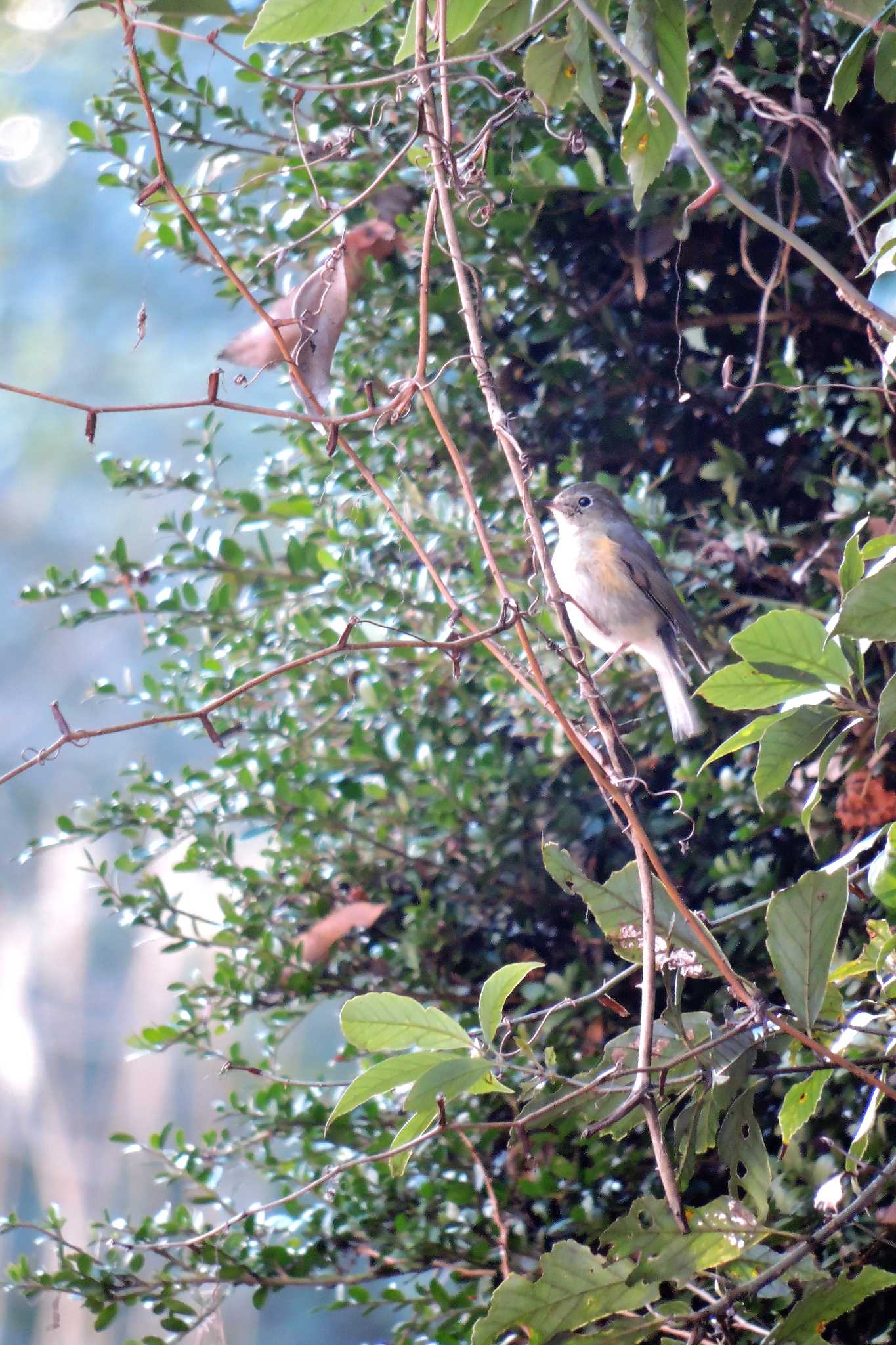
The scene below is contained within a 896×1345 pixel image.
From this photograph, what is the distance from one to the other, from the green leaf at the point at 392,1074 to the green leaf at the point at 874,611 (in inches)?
15.6

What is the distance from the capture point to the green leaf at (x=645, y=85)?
106 cm

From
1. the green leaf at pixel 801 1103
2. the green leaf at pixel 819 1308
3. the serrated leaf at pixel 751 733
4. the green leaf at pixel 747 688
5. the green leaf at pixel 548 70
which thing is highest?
the green leaf at pixel 548 70

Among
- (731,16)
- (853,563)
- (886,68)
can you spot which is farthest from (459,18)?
(853,563)

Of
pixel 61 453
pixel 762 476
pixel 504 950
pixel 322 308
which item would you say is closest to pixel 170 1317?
pixel 504 950

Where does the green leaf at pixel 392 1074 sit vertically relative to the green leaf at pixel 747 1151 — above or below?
above

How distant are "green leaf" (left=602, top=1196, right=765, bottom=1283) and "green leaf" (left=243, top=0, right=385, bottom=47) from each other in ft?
3.23

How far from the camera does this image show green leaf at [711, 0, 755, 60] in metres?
1.17

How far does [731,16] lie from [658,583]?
0.78 meters

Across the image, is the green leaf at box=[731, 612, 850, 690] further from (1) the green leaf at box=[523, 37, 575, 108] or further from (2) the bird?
(1) the green leaf at box=[523, 37, 575, 108]

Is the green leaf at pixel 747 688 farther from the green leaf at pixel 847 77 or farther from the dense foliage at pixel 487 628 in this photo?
the green leaf at pixel 847 77

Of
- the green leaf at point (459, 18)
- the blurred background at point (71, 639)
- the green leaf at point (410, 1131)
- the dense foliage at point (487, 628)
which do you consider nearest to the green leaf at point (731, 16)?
the dense foliage at point (487, 628)

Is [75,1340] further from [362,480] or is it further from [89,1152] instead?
[362,480]

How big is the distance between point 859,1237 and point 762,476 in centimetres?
103

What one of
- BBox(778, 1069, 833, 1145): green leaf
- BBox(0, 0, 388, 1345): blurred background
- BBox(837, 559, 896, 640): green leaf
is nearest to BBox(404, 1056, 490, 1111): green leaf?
BBox(778, 1069, 833, 1145): green leaf
